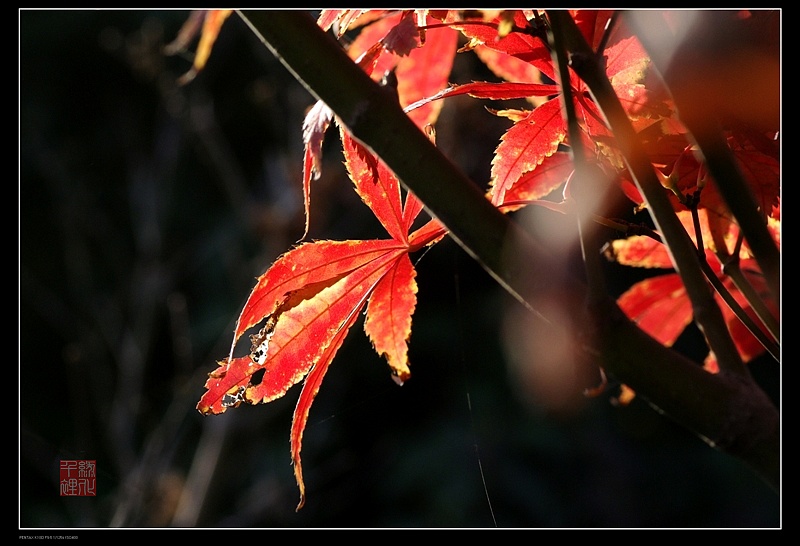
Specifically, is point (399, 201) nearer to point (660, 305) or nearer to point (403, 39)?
point (403, 39)

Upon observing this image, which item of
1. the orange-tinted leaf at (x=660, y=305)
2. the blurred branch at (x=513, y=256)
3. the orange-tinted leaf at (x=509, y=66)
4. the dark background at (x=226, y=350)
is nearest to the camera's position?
the blurred branch at (x=513, y=256)

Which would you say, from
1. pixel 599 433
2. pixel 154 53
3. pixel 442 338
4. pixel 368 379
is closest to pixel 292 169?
pixel 154 53

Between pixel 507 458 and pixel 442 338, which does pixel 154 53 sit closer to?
pixel 442 338

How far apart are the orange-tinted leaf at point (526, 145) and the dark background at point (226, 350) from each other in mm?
1454

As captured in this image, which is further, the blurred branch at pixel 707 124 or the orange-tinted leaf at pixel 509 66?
the orange-tinted leaf at pixel 509 66

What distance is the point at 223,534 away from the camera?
1.24 feet

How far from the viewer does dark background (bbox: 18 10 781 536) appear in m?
2.03

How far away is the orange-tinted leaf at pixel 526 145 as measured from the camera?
1.37 ft

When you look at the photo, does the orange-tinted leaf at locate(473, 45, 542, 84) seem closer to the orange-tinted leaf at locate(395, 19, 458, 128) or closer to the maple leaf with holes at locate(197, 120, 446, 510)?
the orange-tinted leaf at locate(395, 19, 458, 128)

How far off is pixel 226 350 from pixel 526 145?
166 centimetres

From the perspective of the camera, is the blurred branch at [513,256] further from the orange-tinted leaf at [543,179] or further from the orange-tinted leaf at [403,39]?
the orange-tinted leaf at [543,179]

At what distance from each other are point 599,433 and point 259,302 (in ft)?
7.25

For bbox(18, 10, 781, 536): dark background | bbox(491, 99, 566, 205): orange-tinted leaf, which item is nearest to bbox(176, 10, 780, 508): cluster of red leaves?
bbox(491, 99, 566, 205): orange-tinted leaf

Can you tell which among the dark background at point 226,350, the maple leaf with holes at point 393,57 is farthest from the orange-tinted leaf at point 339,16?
the dark background at point 226,350
